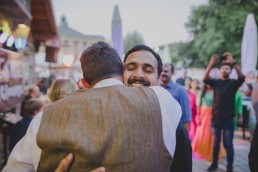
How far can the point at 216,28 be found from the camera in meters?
33.7

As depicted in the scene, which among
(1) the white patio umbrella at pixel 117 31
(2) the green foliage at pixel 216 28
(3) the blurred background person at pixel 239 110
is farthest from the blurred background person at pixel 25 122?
(2) the green foliage at pixel 216 28

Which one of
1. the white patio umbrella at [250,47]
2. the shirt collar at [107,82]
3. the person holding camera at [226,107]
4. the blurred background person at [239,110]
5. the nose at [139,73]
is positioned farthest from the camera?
the white patio umbrella at [250,47]

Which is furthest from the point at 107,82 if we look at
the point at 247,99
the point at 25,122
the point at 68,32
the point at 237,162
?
the point at 68,32

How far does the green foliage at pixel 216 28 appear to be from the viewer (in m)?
28.8

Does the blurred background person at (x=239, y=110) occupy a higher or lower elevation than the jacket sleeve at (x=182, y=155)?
lower

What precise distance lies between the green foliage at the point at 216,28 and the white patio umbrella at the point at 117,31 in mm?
24014

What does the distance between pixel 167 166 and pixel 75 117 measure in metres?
0.49

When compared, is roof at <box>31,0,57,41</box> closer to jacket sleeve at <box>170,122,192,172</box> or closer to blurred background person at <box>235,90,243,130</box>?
blurred background person at <box>235,90,243,130</box>

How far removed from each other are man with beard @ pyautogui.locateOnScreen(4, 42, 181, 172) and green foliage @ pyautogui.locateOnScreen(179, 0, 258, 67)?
96.5ft

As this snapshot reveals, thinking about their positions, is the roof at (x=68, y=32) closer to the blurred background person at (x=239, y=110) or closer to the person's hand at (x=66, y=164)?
the blurred background person at (x=239, y=110)

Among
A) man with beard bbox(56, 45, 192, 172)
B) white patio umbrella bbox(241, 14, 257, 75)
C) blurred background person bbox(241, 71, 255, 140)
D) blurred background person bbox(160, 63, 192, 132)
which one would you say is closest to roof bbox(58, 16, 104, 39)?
white patio umbrella bbox(241, 14, 257, 75)

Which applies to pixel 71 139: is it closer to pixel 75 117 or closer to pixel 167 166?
pixel 75 117

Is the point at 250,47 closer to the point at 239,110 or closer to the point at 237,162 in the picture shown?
the point at 239,110

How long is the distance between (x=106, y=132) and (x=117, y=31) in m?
6.03
